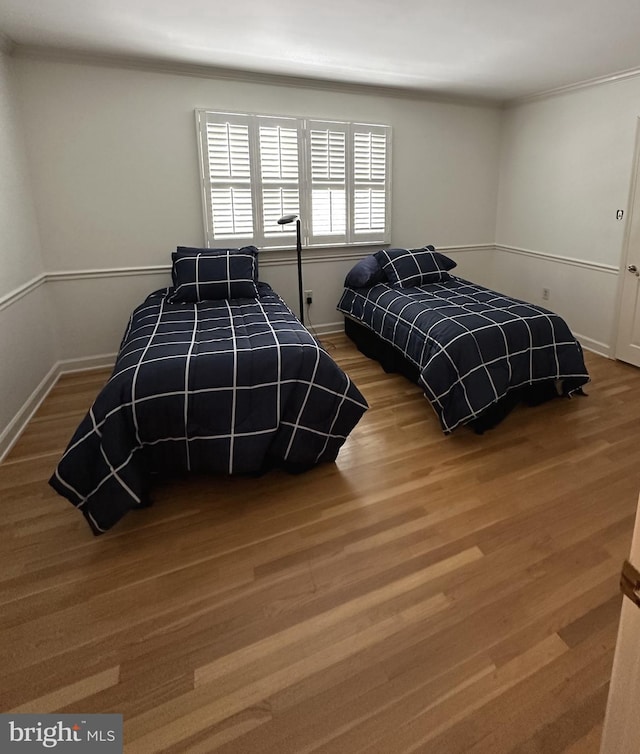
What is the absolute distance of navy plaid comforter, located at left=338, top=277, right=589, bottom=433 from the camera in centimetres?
270

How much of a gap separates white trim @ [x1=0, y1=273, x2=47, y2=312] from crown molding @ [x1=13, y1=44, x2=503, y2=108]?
4.93 feet

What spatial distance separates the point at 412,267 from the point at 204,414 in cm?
258

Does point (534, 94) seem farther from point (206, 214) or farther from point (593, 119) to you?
point (206, 214)

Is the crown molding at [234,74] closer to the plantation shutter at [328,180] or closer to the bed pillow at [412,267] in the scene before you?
the plantation shutter at [328,180]

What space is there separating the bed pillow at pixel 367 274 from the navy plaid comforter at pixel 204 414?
170 cm

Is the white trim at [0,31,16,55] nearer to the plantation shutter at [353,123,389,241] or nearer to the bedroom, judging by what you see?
the bedroom

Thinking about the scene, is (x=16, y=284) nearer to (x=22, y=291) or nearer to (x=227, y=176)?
(x=22, y=291)

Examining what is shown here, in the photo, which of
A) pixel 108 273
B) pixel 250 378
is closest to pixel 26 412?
pixel 108 273

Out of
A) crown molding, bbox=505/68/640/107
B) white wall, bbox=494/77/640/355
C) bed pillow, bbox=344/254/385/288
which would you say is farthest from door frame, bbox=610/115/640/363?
bed pillow, bbox=344/254/385/288

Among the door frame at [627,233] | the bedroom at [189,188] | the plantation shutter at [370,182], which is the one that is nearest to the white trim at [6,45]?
the bedroom at [189,188]

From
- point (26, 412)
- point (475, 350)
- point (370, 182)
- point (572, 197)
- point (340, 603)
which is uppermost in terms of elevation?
point (370, 182)

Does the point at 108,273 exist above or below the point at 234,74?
below

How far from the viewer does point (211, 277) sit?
3.33m

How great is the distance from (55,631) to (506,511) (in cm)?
187
